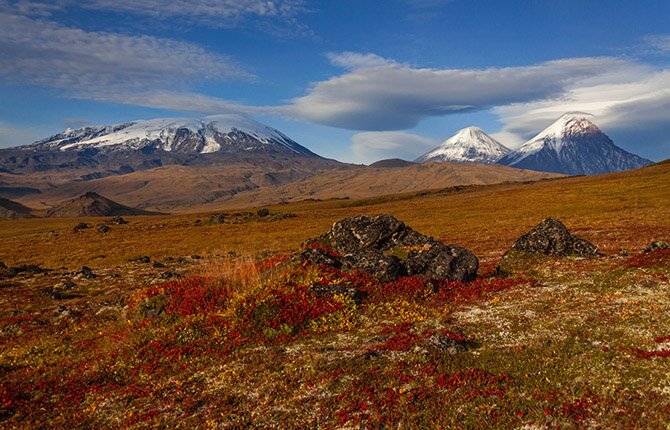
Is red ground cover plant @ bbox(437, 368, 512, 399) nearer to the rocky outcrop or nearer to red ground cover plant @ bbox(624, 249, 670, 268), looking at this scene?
red ground cover plant @ bbox(624, 249, 670, 268)

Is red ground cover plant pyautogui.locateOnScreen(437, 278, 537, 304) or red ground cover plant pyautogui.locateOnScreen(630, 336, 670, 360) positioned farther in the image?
red ground cover plant pyautogui.locateOnScreen(437, 278, 537, 304)

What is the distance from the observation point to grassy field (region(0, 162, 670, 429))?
39.4 ft

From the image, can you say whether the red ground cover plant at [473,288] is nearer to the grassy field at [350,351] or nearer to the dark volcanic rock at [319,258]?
the grassy field at [350,351]

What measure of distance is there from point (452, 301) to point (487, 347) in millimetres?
6846

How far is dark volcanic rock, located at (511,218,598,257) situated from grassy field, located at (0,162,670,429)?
5.23 ft

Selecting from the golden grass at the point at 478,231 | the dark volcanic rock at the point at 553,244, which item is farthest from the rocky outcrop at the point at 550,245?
the golden grass at the point at 478,231

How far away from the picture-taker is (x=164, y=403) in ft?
44.6

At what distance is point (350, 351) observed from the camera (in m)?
16.7

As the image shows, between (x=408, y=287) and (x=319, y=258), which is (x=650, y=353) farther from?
(x=319, y=258)

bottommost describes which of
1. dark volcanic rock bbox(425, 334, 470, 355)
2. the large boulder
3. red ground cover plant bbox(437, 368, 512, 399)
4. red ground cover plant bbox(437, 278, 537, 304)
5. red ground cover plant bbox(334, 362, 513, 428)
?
red ground cover plant bbox(334, 362, 513, 428)

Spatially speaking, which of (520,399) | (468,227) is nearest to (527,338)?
(520,399)

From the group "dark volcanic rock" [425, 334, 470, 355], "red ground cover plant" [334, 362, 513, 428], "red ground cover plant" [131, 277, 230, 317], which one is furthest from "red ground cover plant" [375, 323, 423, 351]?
"red ground cover plant" [131, 277, 230, 317]

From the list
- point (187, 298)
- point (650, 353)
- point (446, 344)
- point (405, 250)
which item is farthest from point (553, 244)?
point (187, 298)

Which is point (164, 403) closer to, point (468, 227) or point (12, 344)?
point (12, 344)
